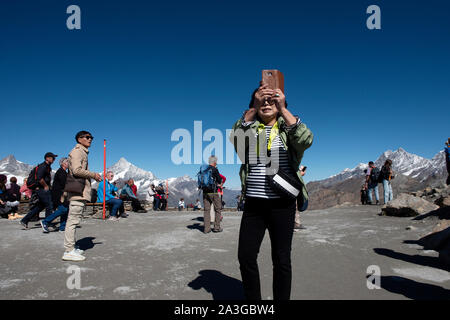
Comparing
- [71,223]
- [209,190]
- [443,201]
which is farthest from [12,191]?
[443,201]

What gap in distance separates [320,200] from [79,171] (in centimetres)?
17047

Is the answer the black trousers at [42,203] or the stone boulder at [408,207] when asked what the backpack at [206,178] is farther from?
the stone boulder at [408,207]

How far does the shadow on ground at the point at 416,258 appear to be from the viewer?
436 cm

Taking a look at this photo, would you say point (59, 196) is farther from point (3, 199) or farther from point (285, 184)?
point (285, 184)

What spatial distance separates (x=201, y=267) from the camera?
14.6 ft

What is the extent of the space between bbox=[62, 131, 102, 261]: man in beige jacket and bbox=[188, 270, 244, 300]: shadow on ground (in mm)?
2369

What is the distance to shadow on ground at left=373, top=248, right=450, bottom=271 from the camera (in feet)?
14.3

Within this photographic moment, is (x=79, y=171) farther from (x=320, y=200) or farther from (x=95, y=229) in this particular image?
(x=320, y=200)

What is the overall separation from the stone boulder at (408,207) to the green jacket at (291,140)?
9.14 meters

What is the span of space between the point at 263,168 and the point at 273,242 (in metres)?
0.68

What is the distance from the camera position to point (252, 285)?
94.7 inches

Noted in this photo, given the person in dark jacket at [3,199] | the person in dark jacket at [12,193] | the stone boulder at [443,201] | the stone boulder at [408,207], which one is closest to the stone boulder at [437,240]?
the stone boulder at [443,201]

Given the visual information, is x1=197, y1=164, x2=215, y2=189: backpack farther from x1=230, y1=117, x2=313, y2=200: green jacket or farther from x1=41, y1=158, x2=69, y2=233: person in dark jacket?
x1=230, y1=117, x2=313, y2=200: green jacket
